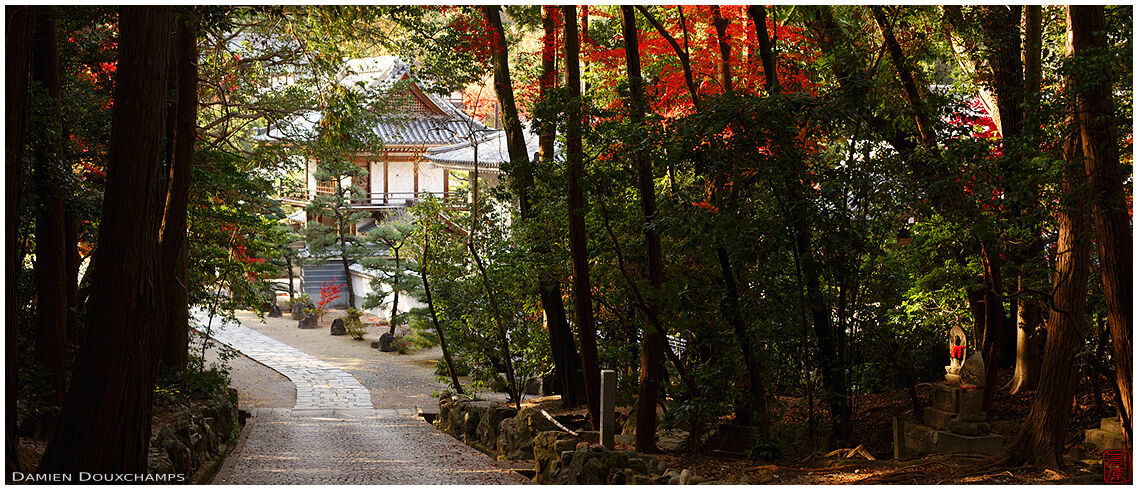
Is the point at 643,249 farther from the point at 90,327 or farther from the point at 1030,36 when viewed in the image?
the point at 90,327

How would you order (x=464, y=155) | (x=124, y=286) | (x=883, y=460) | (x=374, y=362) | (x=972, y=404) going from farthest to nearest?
(x=464, y=155) < (x=374, y=362) < (x=972, y=404) < (x=883, y=460) < (x=124, y=286)

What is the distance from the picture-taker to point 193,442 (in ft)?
29.0

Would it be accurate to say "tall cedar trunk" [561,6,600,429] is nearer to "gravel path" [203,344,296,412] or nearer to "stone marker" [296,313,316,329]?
"gravel path" [203,344,296,412]

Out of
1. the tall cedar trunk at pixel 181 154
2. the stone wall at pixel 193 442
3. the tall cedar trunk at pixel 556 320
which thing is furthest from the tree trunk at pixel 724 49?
the stone wall at pixel 193 442

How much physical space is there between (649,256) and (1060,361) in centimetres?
364

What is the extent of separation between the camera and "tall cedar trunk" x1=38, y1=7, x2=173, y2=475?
5762 millimetres

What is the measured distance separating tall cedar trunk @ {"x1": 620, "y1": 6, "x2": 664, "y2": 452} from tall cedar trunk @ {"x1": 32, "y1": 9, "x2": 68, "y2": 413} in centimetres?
525

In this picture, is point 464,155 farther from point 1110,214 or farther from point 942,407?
point 1110,214

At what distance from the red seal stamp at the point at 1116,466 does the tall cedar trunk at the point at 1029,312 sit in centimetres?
190

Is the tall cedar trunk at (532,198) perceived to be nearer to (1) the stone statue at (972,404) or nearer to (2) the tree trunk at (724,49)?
(2) the tree trunk at (724,49)

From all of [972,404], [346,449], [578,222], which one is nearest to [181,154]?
[346,449]

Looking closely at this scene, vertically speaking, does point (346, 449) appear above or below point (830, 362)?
below

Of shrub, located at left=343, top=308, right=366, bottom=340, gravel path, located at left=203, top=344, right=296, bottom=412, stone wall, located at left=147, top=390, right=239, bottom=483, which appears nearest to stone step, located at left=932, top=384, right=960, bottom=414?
stone wall, located at left=147, top=390, right=239, bottom=483

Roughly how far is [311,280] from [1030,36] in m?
29.5
